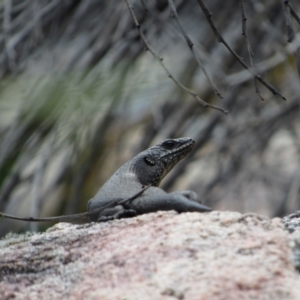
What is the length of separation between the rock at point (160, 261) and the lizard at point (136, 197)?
0.53 ft

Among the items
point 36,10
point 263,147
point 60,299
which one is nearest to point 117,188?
point 60,299

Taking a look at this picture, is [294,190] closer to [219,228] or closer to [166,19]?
[166,19]

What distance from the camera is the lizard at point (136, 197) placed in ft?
11.1

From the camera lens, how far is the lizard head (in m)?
4.50

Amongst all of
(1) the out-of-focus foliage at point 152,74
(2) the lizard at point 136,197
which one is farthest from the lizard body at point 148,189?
(1) the out-of-focus foliage at point 152,74

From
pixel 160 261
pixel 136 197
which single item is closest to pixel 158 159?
pixel 136 197

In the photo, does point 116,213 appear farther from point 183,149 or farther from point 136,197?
point 183,149

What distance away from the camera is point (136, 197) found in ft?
11.6

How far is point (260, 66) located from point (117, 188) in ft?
11.9

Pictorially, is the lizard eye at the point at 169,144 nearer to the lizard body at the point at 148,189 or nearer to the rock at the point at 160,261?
the lizard body at the point at 148,189

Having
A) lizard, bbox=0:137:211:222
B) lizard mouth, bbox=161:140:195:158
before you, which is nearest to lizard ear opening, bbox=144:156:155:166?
lizard, bbox=0:137:211:222

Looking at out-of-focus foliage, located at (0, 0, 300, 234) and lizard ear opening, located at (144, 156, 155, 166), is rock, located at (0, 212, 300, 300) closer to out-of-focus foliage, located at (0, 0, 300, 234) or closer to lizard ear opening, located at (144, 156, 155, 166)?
lizard ear opening, located at (144, 156, 155, 166)

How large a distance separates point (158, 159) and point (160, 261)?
6.52 ft

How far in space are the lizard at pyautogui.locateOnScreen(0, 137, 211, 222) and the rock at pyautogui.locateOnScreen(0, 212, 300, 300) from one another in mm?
161
